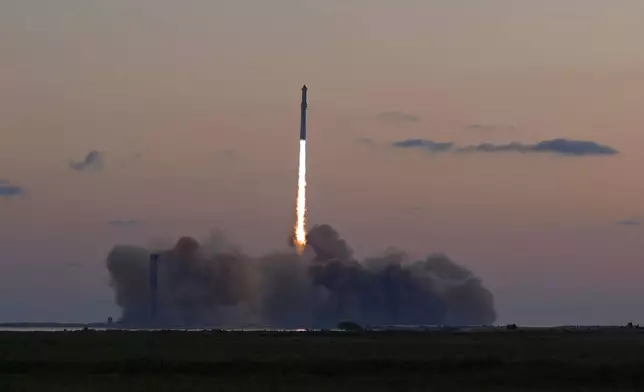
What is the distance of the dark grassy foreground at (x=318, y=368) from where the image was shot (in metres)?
67.9

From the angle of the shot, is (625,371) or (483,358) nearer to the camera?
(625,371)

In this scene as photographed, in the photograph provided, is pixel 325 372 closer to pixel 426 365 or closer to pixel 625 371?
pixel 426 365

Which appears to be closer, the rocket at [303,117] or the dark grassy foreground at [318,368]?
the dark grassy foreground at [318,368]

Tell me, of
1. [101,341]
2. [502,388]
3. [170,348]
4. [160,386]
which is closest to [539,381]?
[502,388]

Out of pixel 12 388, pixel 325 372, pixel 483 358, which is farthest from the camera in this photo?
pixel 483 358

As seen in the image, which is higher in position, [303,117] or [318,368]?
[303,117]

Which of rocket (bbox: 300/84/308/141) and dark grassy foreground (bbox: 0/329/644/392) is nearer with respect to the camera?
dark grassy foreground (bbox: 0/329/644/392)

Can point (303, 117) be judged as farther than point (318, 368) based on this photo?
Yes

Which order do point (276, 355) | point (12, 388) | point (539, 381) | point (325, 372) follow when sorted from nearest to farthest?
point (12, 388), point (539, 381), point (325, 372), point (276, 355)

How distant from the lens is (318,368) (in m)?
80.4

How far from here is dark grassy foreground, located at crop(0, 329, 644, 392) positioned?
6788cm

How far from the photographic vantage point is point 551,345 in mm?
116125

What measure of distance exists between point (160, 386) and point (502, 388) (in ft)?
58.0

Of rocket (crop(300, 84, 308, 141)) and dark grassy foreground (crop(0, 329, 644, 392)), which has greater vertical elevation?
rocket (crop(300, 84, 308, 141))
